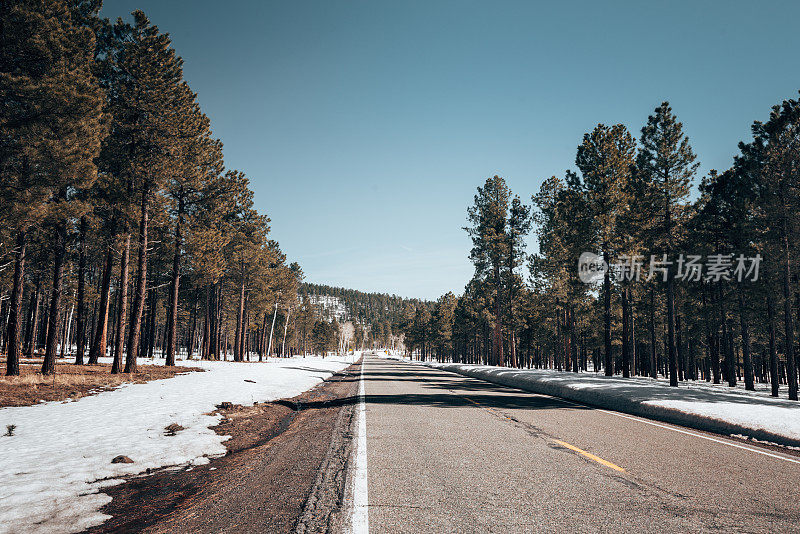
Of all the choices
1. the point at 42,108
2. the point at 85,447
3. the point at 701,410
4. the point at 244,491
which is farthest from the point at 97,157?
the point at 701,410

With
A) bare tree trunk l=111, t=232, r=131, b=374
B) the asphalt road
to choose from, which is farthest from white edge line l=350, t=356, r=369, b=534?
bare tree trunk l=111, t=232, r=131, b=374

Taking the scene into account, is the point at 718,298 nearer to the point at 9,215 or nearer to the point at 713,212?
the point at 713,212

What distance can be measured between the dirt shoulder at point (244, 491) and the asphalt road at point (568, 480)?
65cm

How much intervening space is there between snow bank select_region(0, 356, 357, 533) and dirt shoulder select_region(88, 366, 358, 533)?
0.34 meters

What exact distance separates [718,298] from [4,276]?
55537 mm

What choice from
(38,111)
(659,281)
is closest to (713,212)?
(659,281)

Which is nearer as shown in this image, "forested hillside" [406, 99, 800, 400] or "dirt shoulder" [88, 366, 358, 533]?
"dirt shoulder" [88, 366, 358, 533]

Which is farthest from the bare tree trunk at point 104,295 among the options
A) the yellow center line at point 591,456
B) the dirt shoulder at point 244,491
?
the yellow center line at point 591,456

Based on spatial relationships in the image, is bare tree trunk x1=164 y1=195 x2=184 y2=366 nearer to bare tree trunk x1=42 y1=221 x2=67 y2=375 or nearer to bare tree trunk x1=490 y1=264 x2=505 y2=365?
bare tree trunk x1=42 y1=221 x2=67 y2=375

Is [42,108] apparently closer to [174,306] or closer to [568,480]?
[174,306]

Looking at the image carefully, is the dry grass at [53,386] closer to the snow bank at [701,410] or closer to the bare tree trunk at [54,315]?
the bare tree trunk at [54,315]

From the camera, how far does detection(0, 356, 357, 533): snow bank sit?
14.0ft

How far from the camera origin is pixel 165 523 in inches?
154

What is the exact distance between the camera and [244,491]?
4738 millimetres
